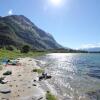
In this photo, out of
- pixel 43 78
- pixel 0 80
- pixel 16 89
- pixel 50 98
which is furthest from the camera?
pixel 43 78

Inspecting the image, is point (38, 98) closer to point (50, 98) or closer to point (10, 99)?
point (50, 98)

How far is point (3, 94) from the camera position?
2839cm

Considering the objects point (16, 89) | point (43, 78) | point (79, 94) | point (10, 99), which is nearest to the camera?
point (10, 99)

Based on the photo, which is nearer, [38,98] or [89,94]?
[38,98]

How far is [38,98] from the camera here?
2719cm

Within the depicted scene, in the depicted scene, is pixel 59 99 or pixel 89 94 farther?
Answer: pixel 89 94

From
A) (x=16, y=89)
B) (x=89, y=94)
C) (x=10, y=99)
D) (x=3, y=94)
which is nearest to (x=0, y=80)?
(x=16, y=89)

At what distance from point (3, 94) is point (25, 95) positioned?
120 inches

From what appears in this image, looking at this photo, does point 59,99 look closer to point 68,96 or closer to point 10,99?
point 68,96

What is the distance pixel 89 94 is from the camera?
115ft

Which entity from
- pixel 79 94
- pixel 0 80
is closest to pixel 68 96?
pixel 79 94

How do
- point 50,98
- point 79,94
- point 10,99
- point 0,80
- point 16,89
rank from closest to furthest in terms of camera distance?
point 10,99 < point 50,98 < point 16,89 < point 79,94 < point 0,80

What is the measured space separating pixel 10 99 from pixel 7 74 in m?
25.0

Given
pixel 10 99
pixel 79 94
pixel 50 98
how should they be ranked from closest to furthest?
pixel 10 99, pixel 50 98, pixel 79 94
